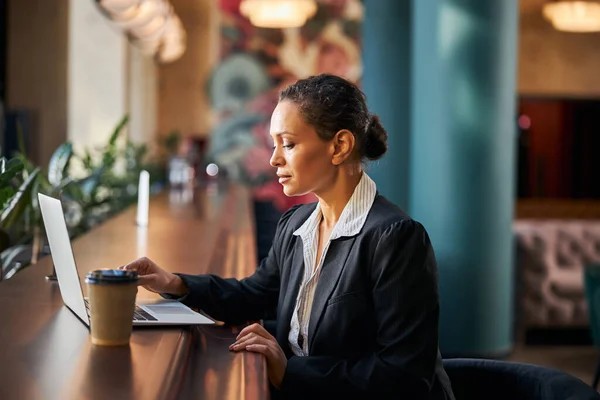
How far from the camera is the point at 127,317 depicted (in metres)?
1.62

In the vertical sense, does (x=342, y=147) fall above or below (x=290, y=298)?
above

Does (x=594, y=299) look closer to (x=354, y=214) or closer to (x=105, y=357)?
(x=354, y=214)

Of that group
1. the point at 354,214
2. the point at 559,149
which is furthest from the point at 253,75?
the point at 354,214

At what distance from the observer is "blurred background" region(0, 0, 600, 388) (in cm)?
525

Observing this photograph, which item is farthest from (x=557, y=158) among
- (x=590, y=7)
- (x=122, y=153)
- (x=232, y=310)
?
(x=232, y=310)

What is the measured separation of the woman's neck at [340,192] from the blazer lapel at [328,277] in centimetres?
11

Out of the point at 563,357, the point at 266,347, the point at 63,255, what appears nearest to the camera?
the point at 266,347

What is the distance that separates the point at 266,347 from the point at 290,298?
1.26 ft

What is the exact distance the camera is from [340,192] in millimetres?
2125

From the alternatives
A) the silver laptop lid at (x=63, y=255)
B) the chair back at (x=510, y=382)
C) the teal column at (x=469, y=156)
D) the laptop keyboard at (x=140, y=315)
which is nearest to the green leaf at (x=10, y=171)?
the silver laptop lid at (x=63, y=255)

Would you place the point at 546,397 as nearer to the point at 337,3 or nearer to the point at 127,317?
the point at 127,317

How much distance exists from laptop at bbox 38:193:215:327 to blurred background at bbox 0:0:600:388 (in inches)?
24.4

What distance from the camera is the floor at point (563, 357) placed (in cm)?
605

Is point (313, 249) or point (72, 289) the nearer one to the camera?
point (72, 289)
